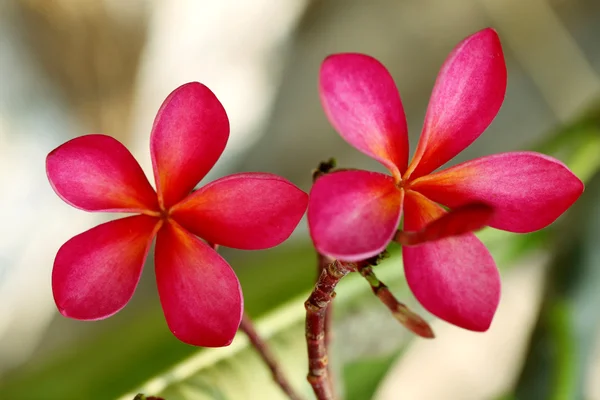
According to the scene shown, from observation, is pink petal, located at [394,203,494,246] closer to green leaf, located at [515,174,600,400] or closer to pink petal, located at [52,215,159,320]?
pink petal, located at [52,215,159,320]

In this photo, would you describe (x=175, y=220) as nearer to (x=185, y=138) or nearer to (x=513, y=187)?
(x=185, y=138)

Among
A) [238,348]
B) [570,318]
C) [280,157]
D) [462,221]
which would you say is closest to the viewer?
[462,221]

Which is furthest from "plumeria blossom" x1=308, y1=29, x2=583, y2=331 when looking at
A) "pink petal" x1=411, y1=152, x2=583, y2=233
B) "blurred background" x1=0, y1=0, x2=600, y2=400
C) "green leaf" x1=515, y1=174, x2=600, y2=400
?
"green leaf" x1=515, y1=174, x2=600, y2=400

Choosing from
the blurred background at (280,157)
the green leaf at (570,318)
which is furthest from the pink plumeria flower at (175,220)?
the green leaf at (570,318)

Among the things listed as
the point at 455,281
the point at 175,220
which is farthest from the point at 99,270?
the point at 455,281

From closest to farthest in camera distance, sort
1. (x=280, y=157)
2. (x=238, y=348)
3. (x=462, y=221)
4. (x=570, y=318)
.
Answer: (x=462, y=221) < (x=238, y=348) < (x=570, y=318) < (x=280, y=157)

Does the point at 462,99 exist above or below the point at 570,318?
above

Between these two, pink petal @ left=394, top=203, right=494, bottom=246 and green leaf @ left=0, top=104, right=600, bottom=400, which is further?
green leaf @ left=0, top=104, right=600, bottom=400
